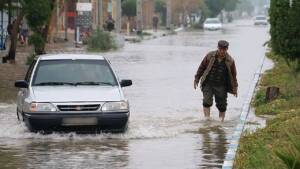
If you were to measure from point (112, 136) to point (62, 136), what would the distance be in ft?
2.70

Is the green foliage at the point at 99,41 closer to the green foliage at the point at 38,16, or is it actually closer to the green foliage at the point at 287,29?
the green foliage at the point at 38,16

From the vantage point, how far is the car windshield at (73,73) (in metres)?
15.6

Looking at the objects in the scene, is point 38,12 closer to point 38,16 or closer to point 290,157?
point 38,16

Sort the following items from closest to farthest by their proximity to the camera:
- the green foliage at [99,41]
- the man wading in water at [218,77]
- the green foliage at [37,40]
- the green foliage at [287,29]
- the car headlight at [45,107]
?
1. the car headlight at [45,107]
2. the man wading in water at [218,77]
3. the green foliage at [287,29]
4. the green foliage at [37,40]
5. the green foliage at [99,41]

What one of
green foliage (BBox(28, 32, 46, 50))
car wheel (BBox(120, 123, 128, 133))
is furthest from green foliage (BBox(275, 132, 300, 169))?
green foliage (BBox(28, 32, 46, 50))

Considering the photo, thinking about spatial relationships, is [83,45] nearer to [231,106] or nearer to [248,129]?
[231,106]

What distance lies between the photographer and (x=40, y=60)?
1638 centimetres

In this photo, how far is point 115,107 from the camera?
1455 centimetres

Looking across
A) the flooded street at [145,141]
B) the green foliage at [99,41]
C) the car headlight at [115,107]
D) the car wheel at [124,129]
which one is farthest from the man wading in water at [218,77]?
the green foliage at [99,41]

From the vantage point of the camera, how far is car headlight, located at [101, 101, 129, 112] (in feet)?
47.5

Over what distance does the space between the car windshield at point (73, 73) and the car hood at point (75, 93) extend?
1.21 feet

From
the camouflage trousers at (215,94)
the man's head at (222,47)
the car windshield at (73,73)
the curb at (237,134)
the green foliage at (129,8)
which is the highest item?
the man's head at (222,47)

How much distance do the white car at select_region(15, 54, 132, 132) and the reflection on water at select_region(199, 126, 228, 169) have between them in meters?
1.43

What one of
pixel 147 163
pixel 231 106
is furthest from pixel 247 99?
pixel 147 163
